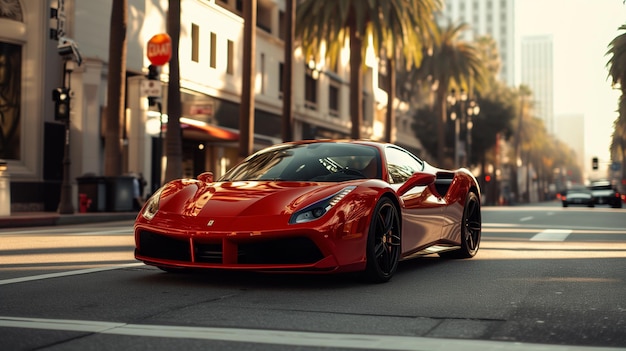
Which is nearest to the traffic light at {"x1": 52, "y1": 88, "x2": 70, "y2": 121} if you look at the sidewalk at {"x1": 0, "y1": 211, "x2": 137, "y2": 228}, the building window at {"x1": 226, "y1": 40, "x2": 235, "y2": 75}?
the sidewalk at {"x1": 0, "y1": 211, "x2": 137, "y2": 228}

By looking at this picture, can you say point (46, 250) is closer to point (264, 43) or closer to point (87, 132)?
point (87, 132)

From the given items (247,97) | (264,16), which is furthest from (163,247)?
(264,16)

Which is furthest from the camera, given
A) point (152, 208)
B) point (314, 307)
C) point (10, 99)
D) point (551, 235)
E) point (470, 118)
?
point (470, 118)

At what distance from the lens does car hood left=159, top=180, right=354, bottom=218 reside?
604 centimetres

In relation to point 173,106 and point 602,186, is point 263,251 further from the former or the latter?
point 602,186

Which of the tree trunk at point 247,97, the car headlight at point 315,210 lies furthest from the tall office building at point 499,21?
the car headlight at point 315,210

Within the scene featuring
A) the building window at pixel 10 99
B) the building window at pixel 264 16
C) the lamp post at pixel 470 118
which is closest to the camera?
the building window at pixel 10 99

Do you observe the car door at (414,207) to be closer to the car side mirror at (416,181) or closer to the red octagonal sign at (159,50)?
the car side mirror at (416,181)

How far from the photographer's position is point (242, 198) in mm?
6254

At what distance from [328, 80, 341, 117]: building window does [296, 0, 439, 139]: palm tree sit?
14356mm

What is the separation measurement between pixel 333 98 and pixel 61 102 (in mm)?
31495

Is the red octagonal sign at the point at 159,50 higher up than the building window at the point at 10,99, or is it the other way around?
the red octagonal sign at the point at 159,50

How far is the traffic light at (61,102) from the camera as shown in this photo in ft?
66.6

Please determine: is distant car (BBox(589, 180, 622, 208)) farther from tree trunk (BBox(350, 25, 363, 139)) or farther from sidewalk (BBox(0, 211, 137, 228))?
sidewalk (BBox(0, 211, 137, 228))
